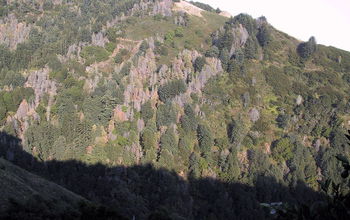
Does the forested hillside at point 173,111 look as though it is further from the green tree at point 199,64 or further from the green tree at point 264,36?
the green tree at point 264,36

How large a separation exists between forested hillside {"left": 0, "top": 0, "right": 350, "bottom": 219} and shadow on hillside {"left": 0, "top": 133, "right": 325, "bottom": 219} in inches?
13.0

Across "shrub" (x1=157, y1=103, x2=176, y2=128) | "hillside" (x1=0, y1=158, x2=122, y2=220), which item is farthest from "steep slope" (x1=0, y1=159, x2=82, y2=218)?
"shrub" (x1=157, y1=103, x2=176, y2=128)

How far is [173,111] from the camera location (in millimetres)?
106188

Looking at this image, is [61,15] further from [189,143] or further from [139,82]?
[189,143]

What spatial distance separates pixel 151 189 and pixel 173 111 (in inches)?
1152

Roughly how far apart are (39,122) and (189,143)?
46.3 m

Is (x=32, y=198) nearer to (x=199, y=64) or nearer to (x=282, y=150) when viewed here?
(x=282, y=150)

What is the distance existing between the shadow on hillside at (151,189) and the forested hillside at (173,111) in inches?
13.0

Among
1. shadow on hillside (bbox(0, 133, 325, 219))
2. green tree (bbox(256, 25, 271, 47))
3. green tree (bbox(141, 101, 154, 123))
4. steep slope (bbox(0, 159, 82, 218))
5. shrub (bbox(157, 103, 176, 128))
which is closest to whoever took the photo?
steep slope (bbox(0, 159, 82, 218))

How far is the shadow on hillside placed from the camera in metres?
81.6

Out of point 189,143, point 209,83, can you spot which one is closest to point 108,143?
point 189,143

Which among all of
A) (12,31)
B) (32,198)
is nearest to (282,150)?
(32,198)

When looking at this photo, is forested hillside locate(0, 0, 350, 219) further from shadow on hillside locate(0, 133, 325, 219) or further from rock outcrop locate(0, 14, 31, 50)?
rock outcrop locate(0, 14, 31, 50)

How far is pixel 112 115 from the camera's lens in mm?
103312
